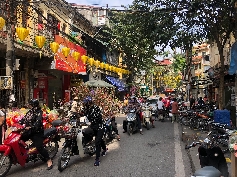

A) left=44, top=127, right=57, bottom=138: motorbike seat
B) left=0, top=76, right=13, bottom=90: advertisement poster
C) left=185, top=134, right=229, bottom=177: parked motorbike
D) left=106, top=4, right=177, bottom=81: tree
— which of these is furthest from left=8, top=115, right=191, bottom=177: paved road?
left=106, top=4, right=177, bottom=81: tree

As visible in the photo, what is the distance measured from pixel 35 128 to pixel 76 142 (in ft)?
3.63

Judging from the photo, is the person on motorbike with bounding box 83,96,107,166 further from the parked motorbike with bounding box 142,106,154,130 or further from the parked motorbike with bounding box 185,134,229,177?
the parked motorbike with bounding box 142,106,154,130

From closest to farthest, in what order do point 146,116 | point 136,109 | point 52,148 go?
point 52,148 < point 136,109 < point 146,116

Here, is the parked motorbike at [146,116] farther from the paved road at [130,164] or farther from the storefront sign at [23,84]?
the storefront sign at [23,84]

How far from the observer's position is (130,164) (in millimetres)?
7305

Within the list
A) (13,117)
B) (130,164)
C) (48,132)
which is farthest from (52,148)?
A: (13,117)

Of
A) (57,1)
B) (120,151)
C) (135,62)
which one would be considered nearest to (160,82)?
(135,62)

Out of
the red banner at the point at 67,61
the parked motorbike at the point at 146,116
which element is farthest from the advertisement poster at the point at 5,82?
the red banner at the point at 67,61

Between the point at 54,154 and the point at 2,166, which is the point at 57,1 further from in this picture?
the point at 2,166

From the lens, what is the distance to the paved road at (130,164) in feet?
21.4

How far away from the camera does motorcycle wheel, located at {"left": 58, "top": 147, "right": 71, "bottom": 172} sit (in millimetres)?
6680

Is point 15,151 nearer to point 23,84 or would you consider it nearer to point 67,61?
point 23,84

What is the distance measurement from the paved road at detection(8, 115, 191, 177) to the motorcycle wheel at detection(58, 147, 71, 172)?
0.11 m

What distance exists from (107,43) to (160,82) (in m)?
60.3
